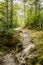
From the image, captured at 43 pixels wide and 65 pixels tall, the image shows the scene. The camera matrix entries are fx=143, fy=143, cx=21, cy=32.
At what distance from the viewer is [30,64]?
9.49 metres

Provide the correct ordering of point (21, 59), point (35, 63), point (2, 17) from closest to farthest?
point (35, 63) → point (21, 59) → point (2, 17)

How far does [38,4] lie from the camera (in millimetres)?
26047

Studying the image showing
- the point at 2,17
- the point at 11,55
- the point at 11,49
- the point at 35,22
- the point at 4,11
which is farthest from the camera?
the point at 35,22

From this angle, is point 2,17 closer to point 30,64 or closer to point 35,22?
point 30,64

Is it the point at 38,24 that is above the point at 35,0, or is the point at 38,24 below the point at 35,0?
below

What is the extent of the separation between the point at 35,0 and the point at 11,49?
47.1 feet

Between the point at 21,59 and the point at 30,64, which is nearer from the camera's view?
the point at 30,64

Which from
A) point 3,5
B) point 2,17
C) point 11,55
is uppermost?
point 3,5

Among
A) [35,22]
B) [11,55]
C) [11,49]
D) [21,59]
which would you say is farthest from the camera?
[35,22]

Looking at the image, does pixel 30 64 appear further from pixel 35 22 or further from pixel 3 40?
pixel 35 22

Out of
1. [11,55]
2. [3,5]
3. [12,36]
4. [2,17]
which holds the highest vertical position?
[3,5]

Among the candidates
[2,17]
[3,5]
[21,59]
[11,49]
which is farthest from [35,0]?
[21,59]

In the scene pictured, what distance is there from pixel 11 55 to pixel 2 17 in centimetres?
451

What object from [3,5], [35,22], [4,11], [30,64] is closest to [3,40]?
[4,11]
